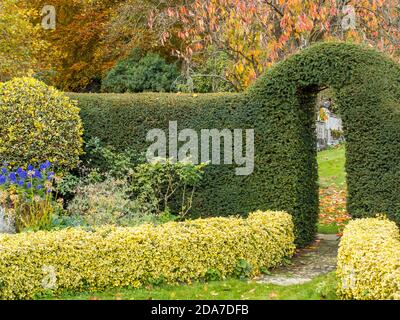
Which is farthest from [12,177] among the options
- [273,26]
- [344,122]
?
[273,26]

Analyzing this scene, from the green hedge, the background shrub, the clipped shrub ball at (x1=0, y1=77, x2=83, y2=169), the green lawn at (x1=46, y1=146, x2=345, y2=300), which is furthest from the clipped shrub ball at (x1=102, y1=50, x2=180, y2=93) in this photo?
the green lawn at (x1=46, y1=146, x2=345, y2=300)

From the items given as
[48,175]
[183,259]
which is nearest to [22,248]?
[183,259]

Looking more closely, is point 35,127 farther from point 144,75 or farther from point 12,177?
point 144,75

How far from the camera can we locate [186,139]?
10516mm

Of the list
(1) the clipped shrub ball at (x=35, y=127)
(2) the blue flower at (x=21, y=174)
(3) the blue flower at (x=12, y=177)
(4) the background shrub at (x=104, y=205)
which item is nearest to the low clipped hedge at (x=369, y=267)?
(4) the background shrub at (x=104, y=205)

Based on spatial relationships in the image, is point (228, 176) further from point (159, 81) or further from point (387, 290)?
point (159, 81)

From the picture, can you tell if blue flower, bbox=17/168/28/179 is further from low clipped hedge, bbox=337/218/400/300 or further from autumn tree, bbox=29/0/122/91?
autumn tree, bbox=29/0/122/91

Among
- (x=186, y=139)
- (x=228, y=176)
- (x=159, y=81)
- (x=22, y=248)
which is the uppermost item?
(x=159, y=81)

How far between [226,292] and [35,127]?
4.86 m

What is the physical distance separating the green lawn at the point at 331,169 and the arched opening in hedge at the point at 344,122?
6.42 meters

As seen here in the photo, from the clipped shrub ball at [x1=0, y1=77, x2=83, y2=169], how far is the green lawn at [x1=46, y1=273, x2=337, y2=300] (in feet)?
12.4

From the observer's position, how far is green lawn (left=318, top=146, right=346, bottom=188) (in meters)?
16.5

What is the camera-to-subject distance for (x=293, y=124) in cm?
964

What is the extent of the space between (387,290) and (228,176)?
4705mm
